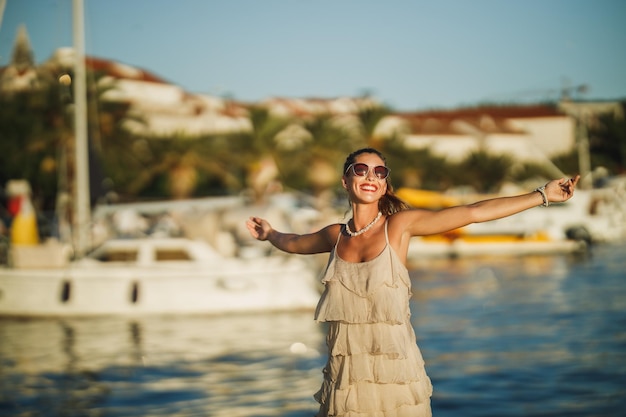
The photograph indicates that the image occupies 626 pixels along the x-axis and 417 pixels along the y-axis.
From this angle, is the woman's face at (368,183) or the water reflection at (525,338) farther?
the water reflection at (525,338)

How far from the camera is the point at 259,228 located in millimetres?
4961

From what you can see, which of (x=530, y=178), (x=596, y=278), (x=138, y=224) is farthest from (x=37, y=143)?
(x=530, y=178)

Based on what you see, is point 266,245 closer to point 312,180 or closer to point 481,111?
point 312,180

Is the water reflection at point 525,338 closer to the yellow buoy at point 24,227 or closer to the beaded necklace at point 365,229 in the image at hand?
the beaded necklace at point 365,229

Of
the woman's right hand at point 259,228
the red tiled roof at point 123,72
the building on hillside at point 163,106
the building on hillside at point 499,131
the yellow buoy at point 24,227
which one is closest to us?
the woman's right hand at point 259,228

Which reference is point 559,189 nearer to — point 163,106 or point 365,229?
point 365,229

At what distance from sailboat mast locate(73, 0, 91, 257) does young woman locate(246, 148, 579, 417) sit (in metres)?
18.3

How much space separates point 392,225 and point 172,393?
842cm

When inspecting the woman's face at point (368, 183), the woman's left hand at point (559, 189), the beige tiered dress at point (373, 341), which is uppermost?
the woman's face at point (368, 183)

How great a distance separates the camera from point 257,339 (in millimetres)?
17234

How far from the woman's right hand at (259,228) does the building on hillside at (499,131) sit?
237ft

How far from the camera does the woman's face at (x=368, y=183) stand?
4.24 metres

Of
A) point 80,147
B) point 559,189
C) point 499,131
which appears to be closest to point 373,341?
point 559,189

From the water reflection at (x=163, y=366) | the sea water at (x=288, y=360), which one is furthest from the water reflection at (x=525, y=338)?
the water reflection at (x=163, y=366)
